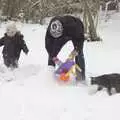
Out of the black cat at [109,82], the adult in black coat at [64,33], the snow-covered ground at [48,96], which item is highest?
the adult in black coat at [64,33]

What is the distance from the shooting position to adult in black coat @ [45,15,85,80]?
286 inches

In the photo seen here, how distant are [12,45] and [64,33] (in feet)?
4.83

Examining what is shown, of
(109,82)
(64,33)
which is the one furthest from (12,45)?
(109,82)

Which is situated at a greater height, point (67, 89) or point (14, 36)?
point (14, 36)

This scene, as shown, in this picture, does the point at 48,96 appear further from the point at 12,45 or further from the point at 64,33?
the point at 12,45

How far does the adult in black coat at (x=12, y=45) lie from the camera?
8.44 meters

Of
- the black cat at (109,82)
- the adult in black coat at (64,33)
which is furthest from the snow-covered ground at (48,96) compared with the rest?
the adult in black coat at (64,33)

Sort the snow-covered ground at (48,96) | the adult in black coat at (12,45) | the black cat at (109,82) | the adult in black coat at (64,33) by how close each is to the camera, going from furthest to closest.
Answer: the adult in black coat at (12,45) < the adult in black coat at (64,33) < the black cat at (109,82) < the snow-covered ground at (48,96)

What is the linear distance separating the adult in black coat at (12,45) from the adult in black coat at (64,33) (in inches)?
43.2

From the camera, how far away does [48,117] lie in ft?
19.1

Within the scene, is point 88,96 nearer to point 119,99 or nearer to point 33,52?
point 119,99

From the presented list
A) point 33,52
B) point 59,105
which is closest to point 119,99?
point 59,105

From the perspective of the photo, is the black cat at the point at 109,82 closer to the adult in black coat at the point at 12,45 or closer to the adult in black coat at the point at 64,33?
the adult in black coat at the point at 64,33

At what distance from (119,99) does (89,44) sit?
6.73 m
